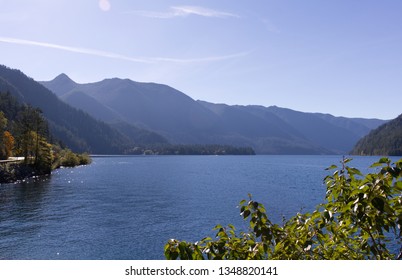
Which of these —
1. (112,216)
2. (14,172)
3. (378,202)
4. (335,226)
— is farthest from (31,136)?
(378,202)

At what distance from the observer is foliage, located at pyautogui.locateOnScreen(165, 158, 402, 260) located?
16.6 ft

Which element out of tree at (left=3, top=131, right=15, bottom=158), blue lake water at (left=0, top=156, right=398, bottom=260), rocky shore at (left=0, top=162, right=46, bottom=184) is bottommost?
blue lake water at (left=0, top=156, right=398, bottom=260)

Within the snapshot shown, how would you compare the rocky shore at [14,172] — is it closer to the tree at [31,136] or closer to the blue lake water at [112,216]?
the tree at [31,136]

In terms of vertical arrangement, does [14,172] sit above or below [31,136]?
below

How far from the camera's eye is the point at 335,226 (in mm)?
6875

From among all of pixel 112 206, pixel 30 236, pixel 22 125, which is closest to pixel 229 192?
pixel 112 206

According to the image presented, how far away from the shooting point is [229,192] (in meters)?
88.8

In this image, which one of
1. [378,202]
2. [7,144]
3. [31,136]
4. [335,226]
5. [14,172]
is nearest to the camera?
[378,202]

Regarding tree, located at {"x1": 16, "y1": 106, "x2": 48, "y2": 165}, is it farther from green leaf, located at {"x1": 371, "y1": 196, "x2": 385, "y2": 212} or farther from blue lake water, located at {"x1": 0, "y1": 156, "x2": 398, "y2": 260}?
green leaf, located at {"x1": 371, "y1": 196, "x2": 385, "y2": 212}

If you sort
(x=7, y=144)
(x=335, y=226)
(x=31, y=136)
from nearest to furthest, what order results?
(x=335, y=226)
(x=31, y=136)
(x=7, y=144)

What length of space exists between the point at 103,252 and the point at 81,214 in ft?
71.2

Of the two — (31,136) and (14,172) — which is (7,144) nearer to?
A: (31,136)

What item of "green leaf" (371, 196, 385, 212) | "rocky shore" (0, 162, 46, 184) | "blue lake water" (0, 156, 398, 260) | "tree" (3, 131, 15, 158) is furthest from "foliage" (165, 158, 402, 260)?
"tree" (3, 131, 15, 158)

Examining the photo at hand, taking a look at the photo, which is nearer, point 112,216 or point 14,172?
point 112,216
